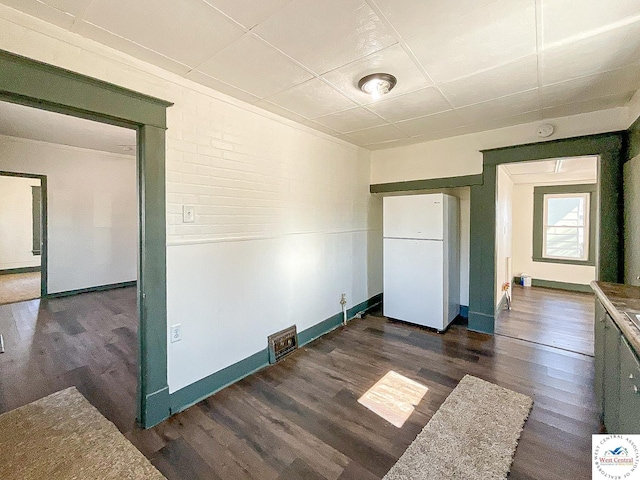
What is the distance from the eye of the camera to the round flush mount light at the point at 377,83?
6.81ft

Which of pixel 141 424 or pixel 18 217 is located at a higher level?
pixel 18 217

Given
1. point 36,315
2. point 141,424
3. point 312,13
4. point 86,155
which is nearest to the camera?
point 312,13

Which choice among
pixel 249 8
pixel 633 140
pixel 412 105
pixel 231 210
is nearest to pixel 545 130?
pixel 633 140

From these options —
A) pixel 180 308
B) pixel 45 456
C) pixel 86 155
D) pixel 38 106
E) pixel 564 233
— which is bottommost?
pixel 45 456

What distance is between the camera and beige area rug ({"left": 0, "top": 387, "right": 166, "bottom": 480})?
1.58 meters

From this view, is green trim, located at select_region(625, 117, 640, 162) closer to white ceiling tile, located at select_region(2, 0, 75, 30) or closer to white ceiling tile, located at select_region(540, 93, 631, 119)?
white ceiling tile, located at select_region(540, 93, 631, 119)

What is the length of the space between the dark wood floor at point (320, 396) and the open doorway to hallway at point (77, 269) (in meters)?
0.02

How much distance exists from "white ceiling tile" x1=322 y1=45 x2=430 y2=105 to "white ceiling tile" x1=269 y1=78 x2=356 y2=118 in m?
0.11

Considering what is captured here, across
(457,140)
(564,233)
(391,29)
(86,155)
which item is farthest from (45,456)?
(564,233)

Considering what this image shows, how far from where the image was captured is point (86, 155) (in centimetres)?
525

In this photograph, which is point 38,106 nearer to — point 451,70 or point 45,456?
point 45,456

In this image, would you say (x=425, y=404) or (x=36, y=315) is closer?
(x=425, y=404)

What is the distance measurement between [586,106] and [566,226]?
4393 mm

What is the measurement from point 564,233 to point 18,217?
42.5ft
